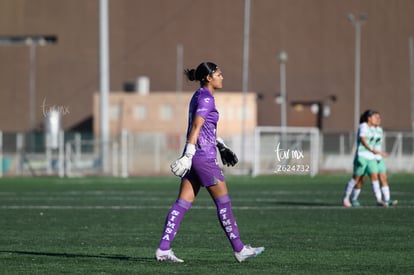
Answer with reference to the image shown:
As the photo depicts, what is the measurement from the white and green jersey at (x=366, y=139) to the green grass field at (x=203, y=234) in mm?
1068

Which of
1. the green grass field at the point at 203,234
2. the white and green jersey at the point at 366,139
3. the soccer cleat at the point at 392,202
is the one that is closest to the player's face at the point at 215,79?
the green grass field at the point at 203,234

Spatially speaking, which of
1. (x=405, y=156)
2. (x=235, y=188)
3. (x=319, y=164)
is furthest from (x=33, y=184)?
(x=405, y=156)

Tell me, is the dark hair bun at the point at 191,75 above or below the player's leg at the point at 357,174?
above

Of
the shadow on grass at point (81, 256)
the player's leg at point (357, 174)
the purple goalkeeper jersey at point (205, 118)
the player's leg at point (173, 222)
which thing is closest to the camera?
the purple goalkeeper jersey at point (205, 118)

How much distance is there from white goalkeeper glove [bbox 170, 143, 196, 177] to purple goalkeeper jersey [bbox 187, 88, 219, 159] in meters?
0.24

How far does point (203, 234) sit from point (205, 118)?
4.62m

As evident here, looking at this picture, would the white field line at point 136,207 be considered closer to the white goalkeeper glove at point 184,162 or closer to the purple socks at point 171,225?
the purple socks at point 171,225

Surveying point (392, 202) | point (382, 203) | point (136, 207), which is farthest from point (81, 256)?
point (392, 202)

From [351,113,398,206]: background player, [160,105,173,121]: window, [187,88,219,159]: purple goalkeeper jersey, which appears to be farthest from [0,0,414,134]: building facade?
[187,88,219,159]: purple goalkeeper jersey

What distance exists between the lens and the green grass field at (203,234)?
42.0 ft

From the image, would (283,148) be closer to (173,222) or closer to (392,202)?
(392,202)

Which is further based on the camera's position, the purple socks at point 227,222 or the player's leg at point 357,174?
the player's leg at point 357,174

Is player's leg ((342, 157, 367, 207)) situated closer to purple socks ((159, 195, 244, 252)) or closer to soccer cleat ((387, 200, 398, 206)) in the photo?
soccer cleat ((387, 200, 398, 206))

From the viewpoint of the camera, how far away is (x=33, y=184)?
37469mm
